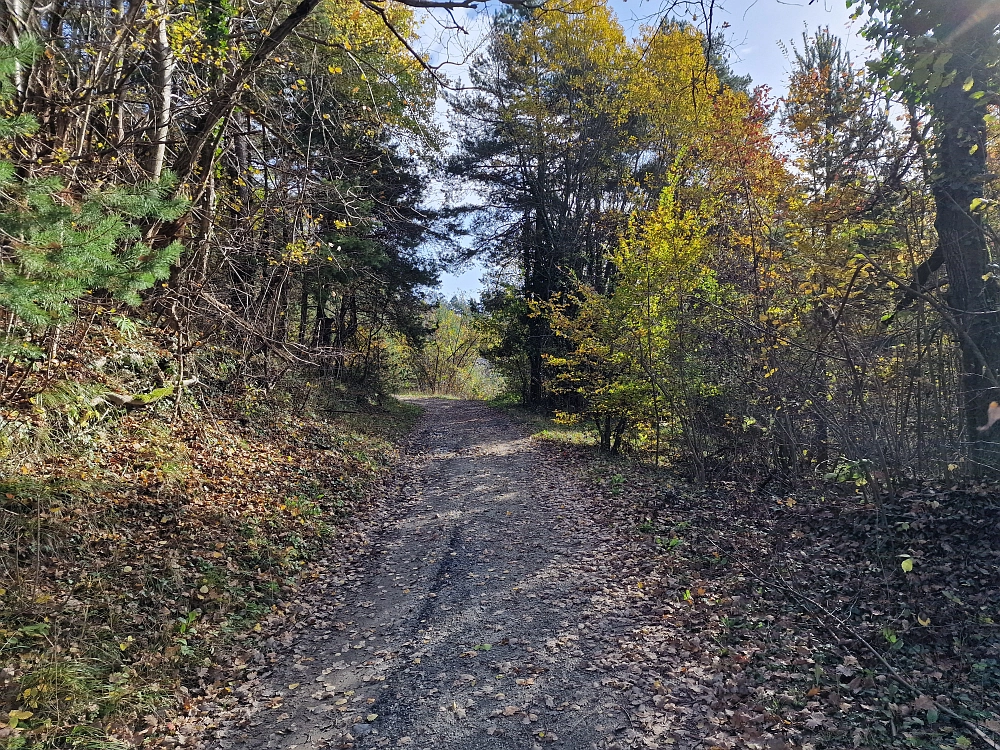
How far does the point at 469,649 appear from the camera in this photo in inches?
193

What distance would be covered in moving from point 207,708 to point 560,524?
17.1 ft

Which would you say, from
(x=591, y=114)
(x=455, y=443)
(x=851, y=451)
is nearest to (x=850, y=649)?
(x=851, y=451)

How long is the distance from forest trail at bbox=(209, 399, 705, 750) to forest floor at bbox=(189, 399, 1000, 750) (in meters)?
0.02

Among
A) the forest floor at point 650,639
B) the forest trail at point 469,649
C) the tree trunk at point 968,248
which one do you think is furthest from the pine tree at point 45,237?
the tree trunk at point 968,248

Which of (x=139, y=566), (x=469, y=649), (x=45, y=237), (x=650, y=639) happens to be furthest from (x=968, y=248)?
(x=139, y=566)

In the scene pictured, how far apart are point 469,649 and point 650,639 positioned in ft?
5.55

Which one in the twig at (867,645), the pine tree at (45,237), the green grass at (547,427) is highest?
the pine tree at (45,237)

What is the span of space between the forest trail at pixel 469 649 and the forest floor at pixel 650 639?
0.02 m

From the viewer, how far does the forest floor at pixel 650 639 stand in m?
3.77

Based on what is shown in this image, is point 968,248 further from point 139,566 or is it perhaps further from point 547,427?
point 547,427

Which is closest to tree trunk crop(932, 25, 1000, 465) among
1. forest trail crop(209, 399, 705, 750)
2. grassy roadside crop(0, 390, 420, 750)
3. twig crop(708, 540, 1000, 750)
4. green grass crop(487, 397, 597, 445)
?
twig crop(708, 540, 1000, 750)

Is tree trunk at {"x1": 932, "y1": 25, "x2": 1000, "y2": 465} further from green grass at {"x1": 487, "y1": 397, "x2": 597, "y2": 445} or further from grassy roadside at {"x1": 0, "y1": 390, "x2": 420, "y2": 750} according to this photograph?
green grass at {"x1": 487, "y1": 397, "x2": 597, "y2": 445}

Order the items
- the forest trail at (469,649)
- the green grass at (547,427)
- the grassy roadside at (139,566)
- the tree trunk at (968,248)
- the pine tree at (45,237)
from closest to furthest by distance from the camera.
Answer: the pine tree at (45,237) < the grassy roadside at (139,566) < the forest trail at (469,649) < the tree trunk at (968,248) < the green grass at (547,427)

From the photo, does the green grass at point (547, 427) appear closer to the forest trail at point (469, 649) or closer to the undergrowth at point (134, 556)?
the forest trail at point (469, 649)
